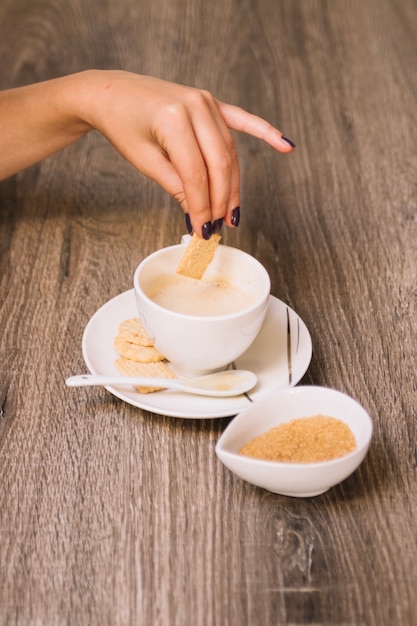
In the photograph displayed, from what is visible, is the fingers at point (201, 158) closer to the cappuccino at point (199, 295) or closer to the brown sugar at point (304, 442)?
the cappuccino at point (199, 295)

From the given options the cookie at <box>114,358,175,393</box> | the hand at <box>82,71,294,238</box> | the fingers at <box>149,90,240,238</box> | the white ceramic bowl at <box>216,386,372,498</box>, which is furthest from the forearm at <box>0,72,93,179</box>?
the white ceramic bowl at <box>216,386,372,498</box>

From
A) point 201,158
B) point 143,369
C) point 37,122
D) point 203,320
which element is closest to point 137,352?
point 143,369

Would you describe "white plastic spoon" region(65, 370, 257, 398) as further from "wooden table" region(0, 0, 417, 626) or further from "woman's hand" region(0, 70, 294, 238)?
"woman's hand" region(0, 70, 294, 238)

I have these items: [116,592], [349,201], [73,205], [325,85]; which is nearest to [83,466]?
[116,592]

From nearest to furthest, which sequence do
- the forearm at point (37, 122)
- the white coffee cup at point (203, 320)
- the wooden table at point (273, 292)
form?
the wooden table at point (273, 292)
the white coffee cup at point (203, 320)
the forearm at point (37, 122)

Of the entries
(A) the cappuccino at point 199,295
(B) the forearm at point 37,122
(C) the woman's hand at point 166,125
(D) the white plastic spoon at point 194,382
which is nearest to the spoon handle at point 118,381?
(D) the white plastic spoon at point 194,382

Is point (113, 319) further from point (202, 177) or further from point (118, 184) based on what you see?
→ point (118, 184)

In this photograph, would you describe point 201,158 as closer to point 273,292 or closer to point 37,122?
point 273,292
